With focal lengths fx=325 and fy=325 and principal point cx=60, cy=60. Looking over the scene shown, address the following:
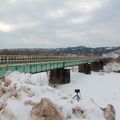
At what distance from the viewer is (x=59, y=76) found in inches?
2451

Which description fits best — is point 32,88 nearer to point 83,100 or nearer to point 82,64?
point 83,100

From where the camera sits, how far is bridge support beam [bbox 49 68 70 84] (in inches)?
2392

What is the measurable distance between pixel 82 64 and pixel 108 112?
3228 inches

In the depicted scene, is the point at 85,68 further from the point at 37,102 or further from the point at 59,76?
the point at 37,102

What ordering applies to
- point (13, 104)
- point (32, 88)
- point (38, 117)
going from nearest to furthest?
point (38, 117) → point (13, 104) → point (32, 88)

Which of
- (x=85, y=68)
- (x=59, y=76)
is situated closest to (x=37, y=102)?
(x=59, y=76)

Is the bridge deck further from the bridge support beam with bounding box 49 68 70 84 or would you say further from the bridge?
the bridge support beam with bounding box 49 68 70 84

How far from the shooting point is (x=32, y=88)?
1145cm

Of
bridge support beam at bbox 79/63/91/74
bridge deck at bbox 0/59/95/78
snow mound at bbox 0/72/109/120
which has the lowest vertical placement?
bridge support beam at bbox 79/63/91/74

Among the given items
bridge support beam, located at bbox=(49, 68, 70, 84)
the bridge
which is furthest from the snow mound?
bridge support beam, located at bbox=(49, 68, 70, 84)

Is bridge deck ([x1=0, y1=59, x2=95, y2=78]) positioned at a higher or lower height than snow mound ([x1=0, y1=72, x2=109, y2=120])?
lower

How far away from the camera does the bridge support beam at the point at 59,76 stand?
60.8 m

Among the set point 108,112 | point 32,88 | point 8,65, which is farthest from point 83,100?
point 8,65

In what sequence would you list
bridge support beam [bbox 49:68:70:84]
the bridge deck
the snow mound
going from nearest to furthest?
the snow mound
the bridge deck
bridge support beam [bbox 49:68:70:84]
